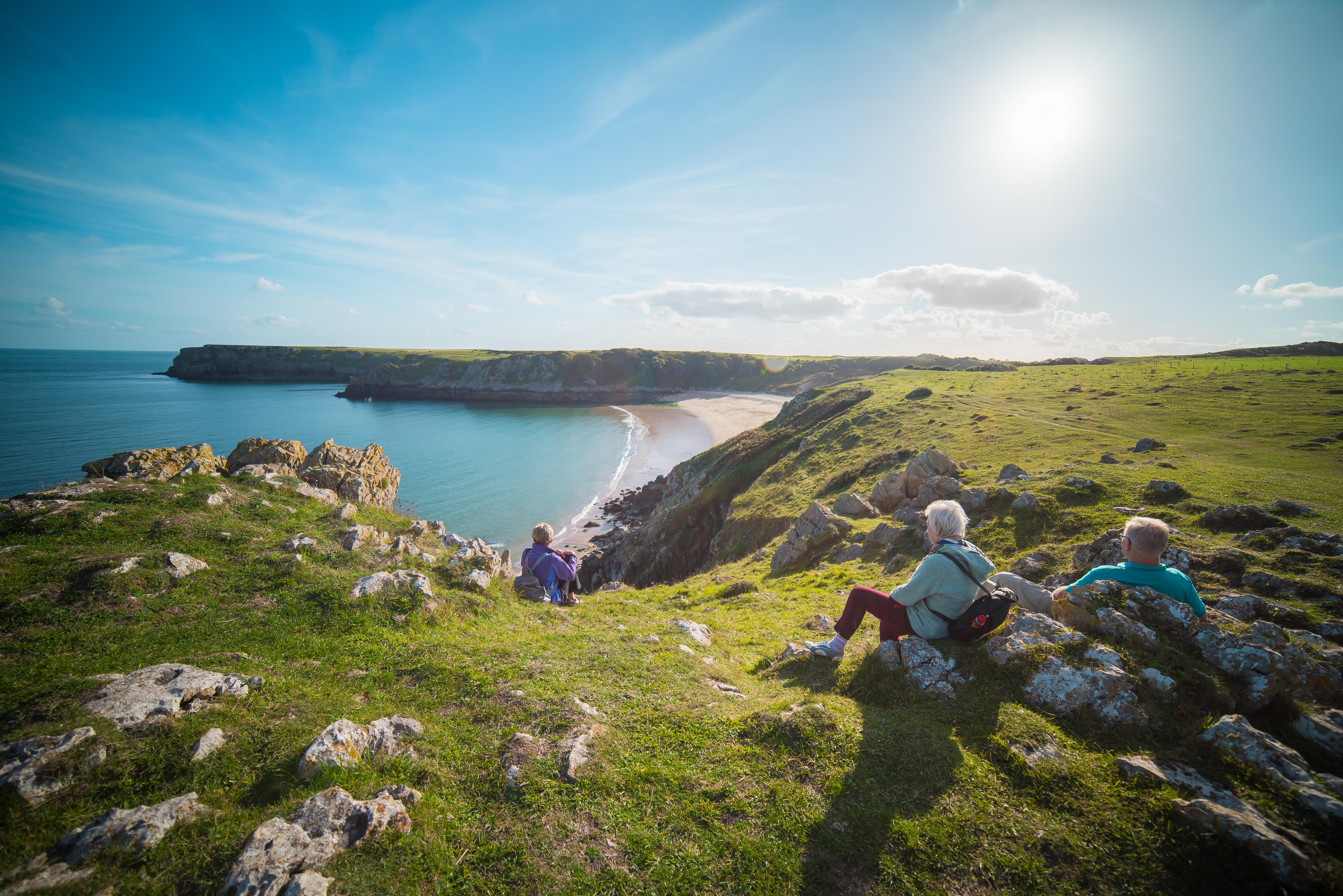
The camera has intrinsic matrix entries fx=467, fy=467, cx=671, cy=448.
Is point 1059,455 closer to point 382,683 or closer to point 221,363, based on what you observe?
point 382,683

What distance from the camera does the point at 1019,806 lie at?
5.84 m

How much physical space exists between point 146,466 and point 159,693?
14850 millimetres

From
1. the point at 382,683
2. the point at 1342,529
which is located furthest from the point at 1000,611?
the point at 1342,529

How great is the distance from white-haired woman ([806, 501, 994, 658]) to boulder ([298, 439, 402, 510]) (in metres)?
18.9

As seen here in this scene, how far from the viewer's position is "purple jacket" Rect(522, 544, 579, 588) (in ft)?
49.3

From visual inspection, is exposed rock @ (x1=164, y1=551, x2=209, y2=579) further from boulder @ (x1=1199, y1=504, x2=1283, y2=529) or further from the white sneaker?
boulder @ (x1=1199, y1=504, x2=1283, y2=529)

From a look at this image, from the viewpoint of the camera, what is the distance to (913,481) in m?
23.3

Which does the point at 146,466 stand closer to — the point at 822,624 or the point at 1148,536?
the point at 822,624

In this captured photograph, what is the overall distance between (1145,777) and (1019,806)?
5.08ft

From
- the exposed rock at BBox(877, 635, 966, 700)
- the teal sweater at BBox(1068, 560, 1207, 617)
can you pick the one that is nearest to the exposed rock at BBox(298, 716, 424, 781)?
the exposed rock at BBox(877, 635, 966, 700)

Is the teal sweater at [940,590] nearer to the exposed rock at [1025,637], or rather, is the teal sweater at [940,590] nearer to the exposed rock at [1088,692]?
the exposed rock at [1025,637]

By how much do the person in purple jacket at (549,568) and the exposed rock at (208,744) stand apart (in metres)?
8.48

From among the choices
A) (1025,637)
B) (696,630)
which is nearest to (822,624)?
(696,630)

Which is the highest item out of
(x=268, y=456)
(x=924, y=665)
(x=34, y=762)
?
(x=268, y=456)
